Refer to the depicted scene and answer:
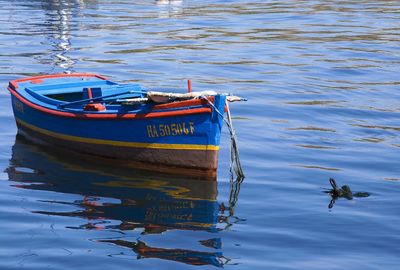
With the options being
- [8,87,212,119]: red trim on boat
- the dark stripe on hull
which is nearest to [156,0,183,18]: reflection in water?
[8,87,212,119]: red trim on boat

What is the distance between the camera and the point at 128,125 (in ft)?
55.2

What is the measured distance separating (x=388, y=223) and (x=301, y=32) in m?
25.5

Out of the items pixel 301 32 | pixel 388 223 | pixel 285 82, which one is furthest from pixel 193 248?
pixel 301 32

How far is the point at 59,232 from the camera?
13289 mm

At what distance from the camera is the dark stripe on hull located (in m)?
16.5

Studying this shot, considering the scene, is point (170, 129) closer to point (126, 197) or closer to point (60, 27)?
point (126, 197)

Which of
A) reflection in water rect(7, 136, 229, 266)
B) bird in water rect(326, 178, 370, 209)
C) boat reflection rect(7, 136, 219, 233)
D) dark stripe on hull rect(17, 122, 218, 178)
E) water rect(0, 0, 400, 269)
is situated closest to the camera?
water rect(0, 0, 400, 269)

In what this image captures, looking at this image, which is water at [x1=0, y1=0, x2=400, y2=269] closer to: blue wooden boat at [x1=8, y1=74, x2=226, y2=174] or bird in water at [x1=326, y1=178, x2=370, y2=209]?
bird in water at [x1=326, y1=178, x2=370, y2=209]

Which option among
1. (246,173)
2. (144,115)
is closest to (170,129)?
(144,115)

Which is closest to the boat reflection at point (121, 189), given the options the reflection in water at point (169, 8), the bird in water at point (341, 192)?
the bird in water at point (341, 192)

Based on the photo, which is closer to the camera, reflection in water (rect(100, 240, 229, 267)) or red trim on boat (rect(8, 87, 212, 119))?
reflection in water (rect(100, 240, 229, 267))

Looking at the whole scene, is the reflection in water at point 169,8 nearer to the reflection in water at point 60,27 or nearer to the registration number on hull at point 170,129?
the reflection in water at point 60,27

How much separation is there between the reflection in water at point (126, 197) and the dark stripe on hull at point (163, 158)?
7.3 inches

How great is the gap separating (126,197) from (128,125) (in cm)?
182
